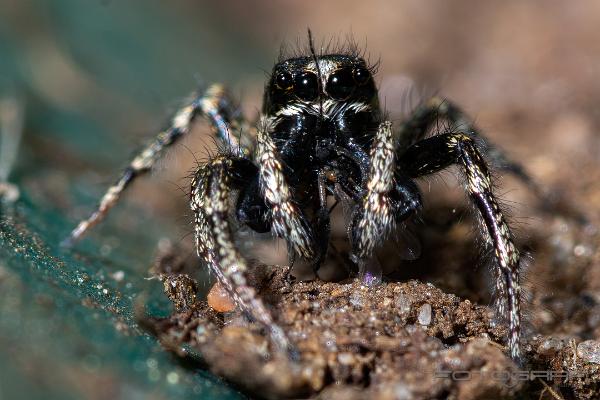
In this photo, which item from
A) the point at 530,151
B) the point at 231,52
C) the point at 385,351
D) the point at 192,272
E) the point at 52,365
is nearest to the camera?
the point at 52,365

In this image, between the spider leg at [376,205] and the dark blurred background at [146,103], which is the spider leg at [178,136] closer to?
the dark blurred background at [146,103]

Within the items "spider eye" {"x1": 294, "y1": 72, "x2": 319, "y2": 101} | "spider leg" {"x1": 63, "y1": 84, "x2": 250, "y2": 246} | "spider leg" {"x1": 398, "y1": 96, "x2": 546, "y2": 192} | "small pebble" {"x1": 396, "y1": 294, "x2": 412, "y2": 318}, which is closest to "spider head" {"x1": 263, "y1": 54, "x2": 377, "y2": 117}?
"spider eye" {"x1": 294, "y1": 72, "x2": 319, "y2": 101}

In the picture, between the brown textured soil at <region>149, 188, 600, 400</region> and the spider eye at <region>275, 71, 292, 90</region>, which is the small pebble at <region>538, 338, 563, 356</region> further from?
the spider eye at <region>275, 71, 292, 90</region>

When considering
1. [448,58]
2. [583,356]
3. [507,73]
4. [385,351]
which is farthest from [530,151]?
[385,351]

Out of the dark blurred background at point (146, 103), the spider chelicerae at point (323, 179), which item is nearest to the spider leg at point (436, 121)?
the dark blurred background at point (146, 103)

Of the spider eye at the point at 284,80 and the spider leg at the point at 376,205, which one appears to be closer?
the spider leg at the point at 376,205

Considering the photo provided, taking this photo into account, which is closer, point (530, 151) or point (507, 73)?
point (530, 151)

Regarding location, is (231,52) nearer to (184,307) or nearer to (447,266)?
(447,266)
